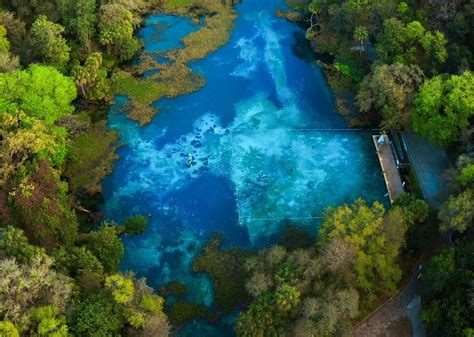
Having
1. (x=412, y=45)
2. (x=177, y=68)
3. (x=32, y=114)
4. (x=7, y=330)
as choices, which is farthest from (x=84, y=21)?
(x=7, y=330)

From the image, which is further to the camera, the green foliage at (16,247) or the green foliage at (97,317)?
the green foliage at (16,247)

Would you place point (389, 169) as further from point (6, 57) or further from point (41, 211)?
point (6, 57)

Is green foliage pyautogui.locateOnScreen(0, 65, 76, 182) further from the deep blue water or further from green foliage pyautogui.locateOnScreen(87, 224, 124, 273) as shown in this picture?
green foliage pyautogui.locateOnScreen(87, 224, 124, 273)

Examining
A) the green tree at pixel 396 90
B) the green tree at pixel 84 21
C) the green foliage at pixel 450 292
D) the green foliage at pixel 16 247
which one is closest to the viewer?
the green foliage at pixel 450 292

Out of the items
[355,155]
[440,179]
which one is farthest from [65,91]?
[440,179]

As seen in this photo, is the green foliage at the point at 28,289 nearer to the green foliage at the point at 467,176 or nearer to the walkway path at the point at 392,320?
the walkway path at the point at 392,320

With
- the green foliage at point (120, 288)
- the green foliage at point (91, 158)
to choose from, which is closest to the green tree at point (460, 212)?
the green foliage at point (120, 288)

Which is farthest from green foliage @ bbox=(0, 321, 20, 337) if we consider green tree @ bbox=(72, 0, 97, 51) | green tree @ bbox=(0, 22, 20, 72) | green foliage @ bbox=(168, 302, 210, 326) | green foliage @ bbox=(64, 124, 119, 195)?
green tree @ bbox=(72, 0, 97, 51)
